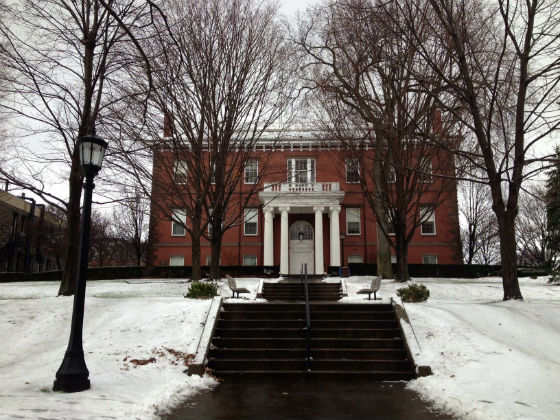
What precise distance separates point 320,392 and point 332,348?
6.83 ft

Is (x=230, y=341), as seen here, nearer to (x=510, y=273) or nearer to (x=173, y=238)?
(x=510, y=273)

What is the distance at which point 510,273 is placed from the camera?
12297 millimetres

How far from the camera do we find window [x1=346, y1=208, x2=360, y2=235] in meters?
32.4

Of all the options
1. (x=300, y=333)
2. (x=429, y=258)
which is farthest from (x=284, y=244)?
(x=300, y=333)

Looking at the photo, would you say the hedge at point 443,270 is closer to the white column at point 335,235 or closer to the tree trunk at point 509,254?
the white column at point 335,235

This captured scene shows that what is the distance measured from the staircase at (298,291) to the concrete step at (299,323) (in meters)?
5.41

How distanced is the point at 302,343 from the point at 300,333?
499 mm

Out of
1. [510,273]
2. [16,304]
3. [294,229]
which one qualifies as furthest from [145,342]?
[294,229]

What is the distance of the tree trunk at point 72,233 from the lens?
13.3 metres

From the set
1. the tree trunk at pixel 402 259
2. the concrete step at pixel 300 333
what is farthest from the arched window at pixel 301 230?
the concrete step at pixel 300 333

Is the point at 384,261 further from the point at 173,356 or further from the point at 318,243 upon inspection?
the point at 173,356

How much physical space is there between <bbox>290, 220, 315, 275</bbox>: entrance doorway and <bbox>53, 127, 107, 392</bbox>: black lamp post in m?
23.6

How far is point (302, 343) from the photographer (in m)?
9.47

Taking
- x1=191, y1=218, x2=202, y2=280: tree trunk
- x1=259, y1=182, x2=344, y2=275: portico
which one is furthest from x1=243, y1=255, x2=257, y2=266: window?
A: x1=191, y1=218, x2=202, y2=280: tree trunk
